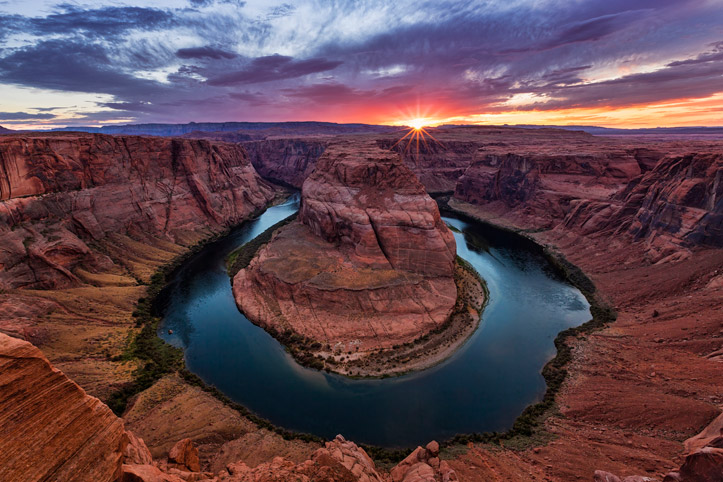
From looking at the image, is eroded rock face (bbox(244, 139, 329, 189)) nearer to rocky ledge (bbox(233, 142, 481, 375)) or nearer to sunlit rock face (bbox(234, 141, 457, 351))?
rocky ledge (bbox(233, 142, 481, 375))

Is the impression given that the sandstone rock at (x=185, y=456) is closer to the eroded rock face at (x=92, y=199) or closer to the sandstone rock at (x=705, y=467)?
the sandstone rock at (x=705, y=467)

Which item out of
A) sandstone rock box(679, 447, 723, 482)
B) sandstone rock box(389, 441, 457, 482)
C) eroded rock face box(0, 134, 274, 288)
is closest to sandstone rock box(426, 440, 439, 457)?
sandstone rock box(389, 441, 457, 482)

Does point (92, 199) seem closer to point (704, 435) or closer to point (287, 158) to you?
point (704, 435)

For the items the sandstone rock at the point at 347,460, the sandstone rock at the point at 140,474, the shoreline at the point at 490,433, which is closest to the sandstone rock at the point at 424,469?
the sandstone rock at the point at 347,460

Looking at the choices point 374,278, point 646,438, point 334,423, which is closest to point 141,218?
point 374,278

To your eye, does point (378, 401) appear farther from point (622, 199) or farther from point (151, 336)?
point (622, 199)
